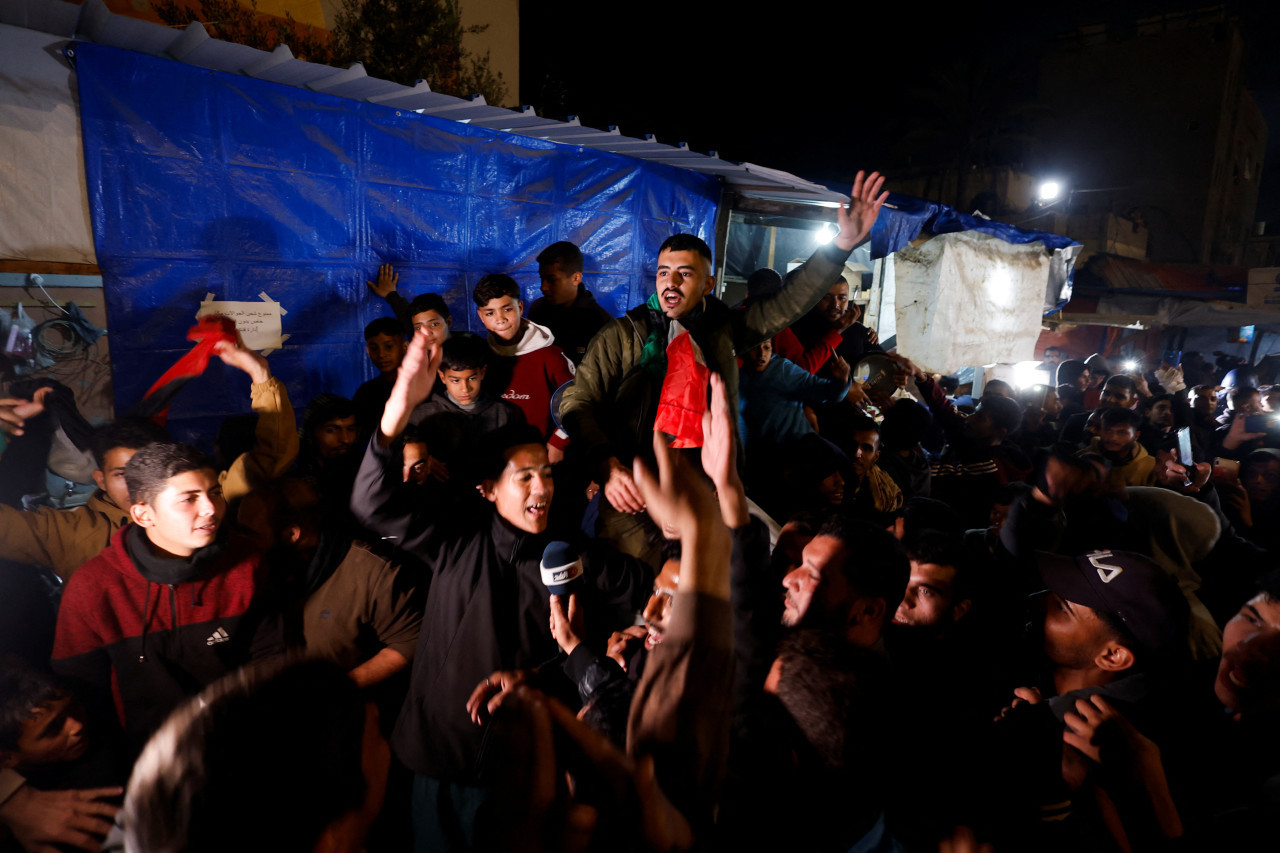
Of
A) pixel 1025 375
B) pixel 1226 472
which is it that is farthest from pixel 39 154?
pixel 1025 375

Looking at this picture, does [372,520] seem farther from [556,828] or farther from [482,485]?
[556,828]

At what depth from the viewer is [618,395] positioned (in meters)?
→ 3.11

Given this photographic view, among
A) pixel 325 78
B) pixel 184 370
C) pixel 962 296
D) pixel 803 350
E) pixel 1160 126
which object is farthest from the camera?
pixel 1160 126

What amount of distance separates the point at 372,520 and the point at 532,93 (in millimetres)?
17164

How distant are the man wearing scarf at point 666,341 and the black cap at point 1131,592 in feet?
5.36

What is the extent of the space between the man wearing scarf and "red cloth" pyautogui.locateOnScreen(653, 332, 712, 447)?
0.4 inches

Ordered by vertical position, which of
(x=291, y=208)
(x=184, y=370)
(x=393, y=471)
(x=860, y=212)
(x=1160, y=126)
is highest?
(x=1160, y=126)

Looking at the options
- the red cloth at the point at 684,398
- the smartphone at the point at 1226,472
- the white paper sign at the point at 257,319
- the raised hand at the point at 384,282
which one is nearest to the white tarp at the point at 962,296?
the smartphone at the point at 1226,472

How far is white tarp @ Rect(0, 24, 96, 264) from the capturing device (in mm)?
3074

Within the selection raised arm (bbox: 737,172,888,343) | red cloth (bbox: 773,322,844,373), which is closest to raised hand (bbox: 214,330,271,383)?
raised arm (bbox: 737,172,888,343)

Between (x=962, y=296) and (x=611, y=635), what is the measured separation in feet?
26.7

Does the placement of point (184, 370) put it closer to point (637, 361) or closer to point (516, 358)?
point (516, 358)

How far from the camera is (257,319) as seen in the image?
13.2ft

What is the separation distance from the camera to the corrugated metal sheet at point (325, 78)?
303 centimetres
